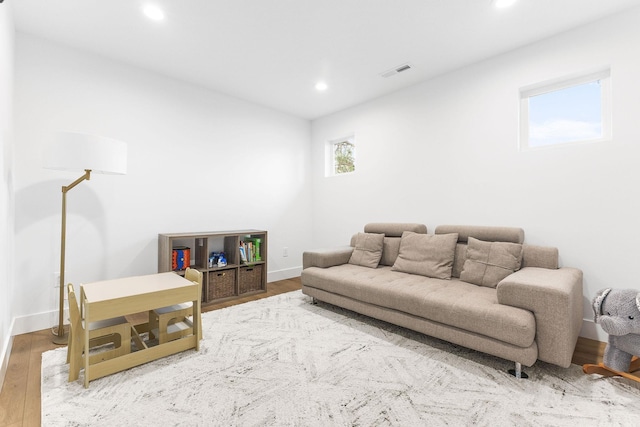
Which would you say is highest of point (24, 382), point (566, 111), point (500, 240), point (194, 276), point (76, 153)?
point (566, 111)

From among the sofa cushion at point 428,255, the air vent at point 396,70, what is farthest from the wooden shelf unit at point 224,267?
the air vent at point 396,70

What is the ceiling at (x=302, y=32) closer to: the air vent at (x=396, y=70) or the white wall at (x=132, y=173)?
the air vent at (x=396, y=70)

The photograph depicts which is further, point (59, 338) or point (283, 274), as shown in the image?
point (283, 274)

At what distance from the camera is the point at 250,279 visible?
3.85m

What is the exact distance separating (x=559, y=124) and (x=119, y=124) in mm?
4293

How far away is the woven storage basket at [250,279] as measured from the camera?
3764 mm

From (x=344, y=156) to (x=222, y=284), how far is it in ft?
8.52

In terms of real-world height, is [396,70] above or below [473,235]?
above

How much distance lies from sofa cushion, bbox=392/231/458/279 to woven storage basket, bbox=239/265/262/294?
70.6 inches

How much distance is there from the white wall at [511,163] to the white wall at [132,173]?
→ 1.29 metres

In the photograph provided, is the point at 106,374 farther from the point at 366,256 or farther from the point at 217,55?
the point at 217,55

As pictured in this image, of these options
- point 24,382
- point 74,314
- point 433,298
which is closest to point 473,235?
point 433,298

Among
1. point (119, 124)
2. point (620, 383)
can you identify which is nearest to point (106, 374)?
point (119, 124)

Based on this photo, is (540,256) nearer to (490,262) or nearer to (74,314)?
(490,262)
